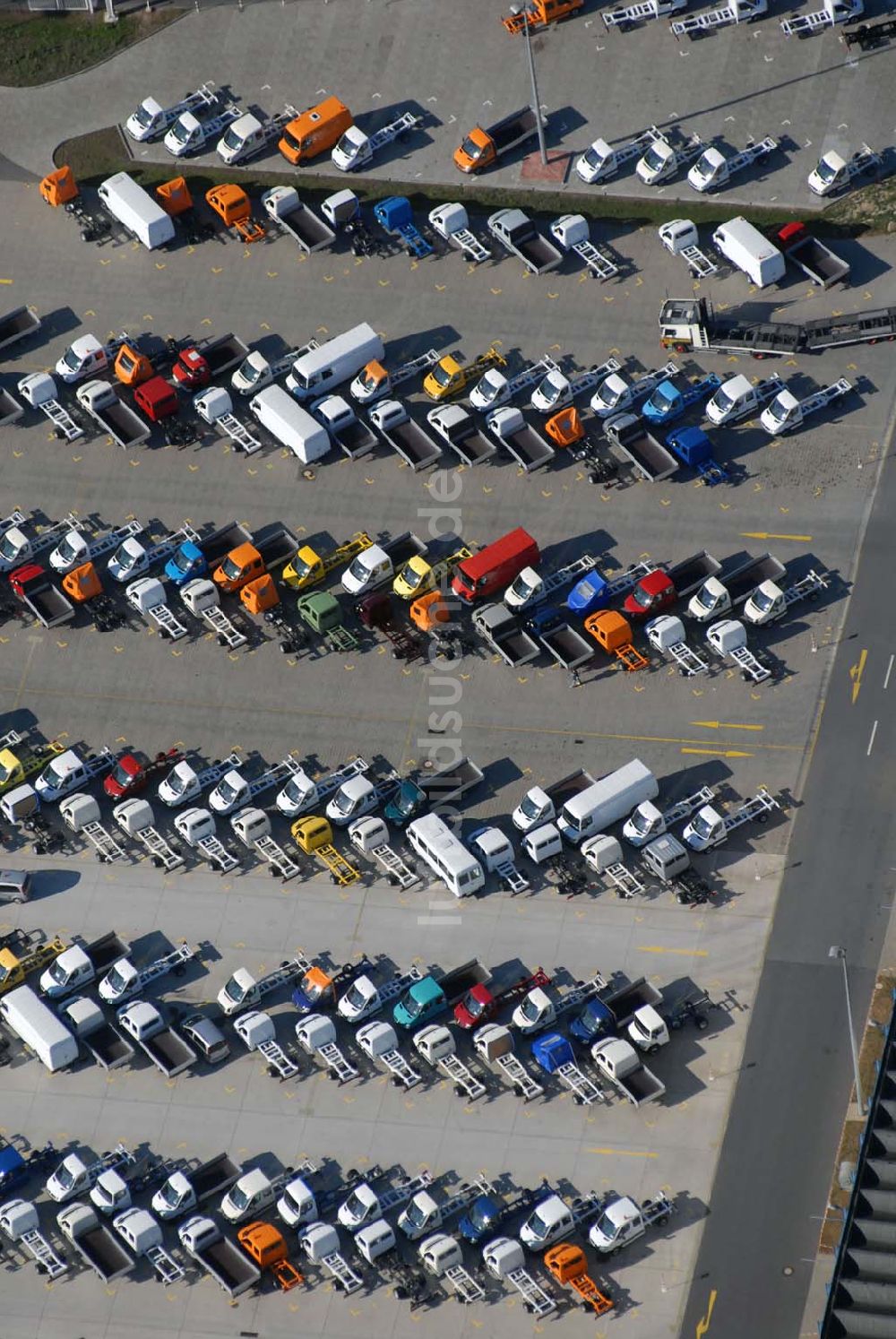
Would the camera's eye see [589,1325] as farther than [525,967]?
No

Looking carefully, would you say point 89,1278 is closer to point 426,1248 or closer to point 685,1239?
point 426,1248

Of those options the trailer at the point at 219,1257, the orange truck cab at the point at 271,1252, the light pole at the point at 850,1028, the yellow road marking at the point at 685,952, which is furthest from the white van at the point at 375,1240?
the light pole at the point at 850,1028

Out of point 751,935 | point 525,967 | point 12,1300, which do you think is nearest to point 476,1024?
point 525,967

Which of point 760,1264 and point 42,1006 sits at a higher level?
point 42,1006

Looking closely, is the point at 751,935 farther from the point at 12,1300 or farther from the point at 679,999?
the point at 12,1300

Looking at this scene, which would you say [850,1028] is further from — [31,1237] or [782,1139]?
[31,1237]

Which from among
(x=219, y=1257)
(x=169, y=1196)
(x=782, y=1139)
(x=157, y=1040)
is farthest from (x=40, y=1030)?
(x=782, y=1139)
